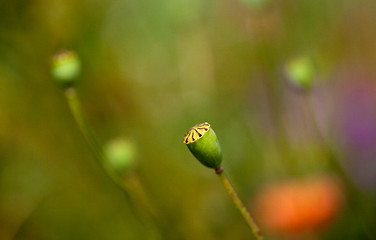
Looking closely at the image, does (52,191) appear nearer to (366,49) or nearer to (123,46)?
(123,46)

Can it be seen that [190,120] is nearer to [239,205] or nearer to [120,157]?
[120,157]

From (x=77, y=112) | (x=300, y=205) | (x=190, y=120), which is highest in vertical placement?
(x=77, y=112)

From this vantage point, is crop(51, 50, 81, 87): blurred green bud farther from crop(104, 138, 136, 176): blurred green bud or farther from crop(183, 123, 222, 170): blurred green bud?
crop(183, 123, 222, 170): blurred green bud

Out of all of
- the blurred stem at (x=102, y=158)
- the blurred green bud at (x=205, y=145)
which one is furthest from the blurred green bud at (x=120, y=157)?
the blurred green bud at (x=205, y=145)

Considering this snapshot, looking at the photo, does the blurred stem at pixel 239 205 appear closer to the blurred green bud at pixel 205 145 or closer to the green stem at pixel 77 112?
the blurred green bud at pixel 205 145

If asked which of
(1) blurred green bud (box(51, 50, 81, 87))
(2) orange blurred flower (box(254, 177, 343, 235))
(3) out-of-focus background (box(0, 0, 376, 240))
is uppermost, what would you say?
(1) blurred green bud (box(51, 50, 81, 87))

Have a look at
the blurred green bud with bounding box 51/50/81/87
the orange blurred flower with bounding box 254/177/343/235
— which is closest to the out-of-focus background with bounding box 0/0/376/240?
the orange blurred flower with bounding box 254/177/343/235

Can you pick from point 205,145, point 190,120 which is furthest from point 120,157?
point 190,120
